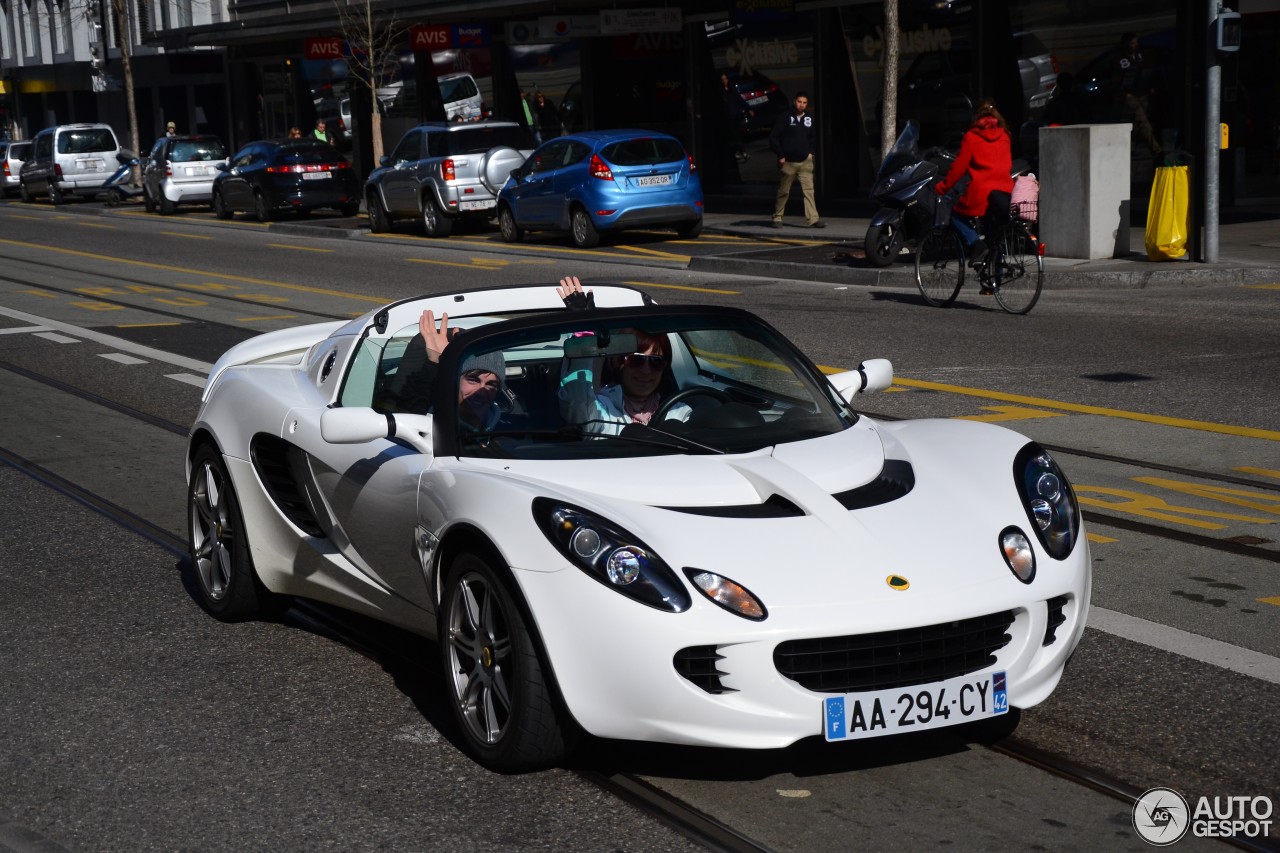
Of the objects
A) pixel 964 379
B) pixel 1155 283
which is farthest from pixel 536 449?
pixel 1155 283

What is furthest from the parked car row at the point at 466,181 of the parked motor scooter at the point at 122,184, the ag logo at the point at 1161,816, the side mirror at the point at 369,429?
the ag logo at the point at 1161,816

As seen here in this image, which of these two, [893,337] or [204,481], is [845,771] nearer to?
[204,481]

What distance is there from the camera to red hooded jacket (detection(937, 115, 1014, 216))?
14992mm

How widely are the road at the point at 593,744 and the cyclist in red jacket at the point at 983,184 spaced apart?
314 centimetres

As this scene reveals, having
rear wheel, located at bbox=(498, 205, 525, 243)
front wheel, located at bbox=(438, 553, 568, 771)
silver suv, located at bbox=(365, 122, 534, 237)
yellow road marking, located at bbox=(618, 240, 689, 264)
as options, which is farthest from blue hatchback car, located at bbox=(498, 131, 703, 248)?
front wheel, located at bbox=(438, 553, 568, 771)

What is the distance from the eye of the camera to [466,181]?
87.2ft

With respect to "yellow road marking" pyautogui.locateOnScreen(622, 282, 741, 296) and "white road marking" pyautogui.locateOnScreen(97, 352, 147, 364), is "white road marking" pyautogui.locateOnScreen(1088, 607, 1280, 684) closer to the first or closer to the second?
"white road marking" pyautogui.locateOnScreen(97, 352, 147, 364)

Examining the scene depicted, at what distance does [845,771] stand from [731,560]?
702 millimetres

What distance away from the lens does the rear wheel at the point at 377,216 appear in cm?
2833

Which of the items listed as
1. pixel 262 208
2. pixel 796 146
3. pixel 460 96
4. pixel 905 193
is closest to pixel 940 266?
pixel 905 193

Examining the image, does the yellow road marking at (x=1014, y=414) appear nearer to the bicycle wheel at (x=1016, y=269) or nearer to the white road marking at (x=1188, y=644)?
the white road marking at (x=1188, y=644)

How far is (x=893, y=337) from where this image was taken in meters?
13.6

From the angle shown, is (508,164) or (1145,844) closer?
(1145,844)

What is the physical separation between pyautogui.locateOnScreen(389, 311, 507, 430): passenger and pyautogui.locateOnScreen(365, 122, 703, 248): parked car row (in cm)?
1705
